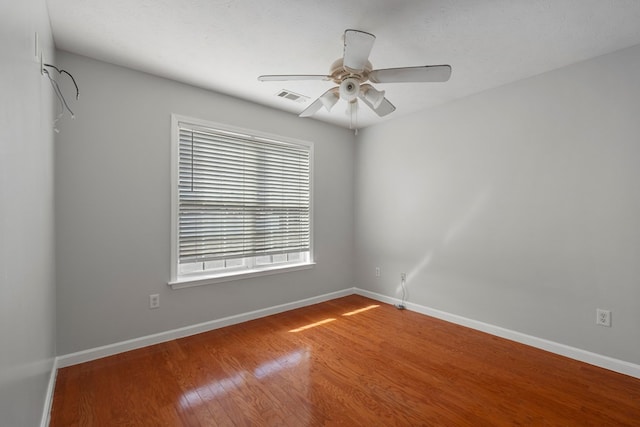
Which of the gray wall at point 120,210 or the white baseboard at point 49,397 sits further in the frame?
the gray wall at point 120,210

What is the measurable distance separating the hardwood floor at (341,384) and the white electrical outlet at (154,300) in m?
0.38

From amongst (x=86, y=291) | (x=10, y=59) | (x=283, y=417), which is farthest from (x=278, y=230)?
(x=10, y=59)

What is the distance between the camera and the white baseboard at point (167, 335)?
2350mm

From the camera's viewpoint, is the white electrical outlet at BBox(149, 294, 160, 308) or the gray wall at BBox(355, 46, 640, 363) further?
the white electrical outlet at BBox(149, 294, 160, 308)

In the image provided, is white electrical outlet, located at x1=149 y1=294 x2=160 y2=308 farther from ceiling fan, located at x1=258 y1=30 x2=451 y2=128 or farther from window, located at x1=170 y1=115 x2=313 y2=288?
ceiling fan, located at x1=258 y1=30 x2=451 y2=128

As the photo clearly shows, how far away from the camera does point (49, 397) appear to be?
1.86 m

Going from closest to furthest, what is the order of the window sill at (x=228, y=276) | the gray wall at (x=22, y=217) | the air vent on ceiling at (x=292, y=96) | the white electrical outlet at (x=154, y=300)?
the gray wall at (x=22, y=217) < the white electrical outlet at (x=154, y=300) < the window sill at (x=228, y=276) < the air vent on ceiling at (x=292, y=96)

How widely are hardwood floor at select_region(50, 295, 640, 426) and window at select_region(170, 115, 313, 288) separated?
76cm

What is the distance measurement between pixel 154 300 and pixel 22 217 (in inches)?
70.1

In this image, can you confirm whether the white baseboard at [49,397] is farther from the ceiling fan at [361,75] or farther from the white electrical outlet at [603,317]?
the white electrical outlet at [603,317]

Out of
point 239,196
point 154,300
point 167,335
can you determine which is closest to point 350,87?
point 239,196

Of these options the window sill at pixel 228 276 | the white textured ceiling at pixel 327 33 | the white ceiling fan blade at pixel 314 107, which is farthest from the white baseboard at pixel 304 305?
the white textured ceiling at pixel 327 33

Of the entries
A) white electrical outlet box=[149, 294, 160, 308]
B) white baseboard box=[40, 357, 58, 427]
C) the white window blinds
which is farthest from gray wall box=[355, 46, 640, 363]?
white baseboard box=[40, 357, 58, 427]

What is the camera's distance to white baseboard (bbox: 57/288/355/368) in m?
2.35
